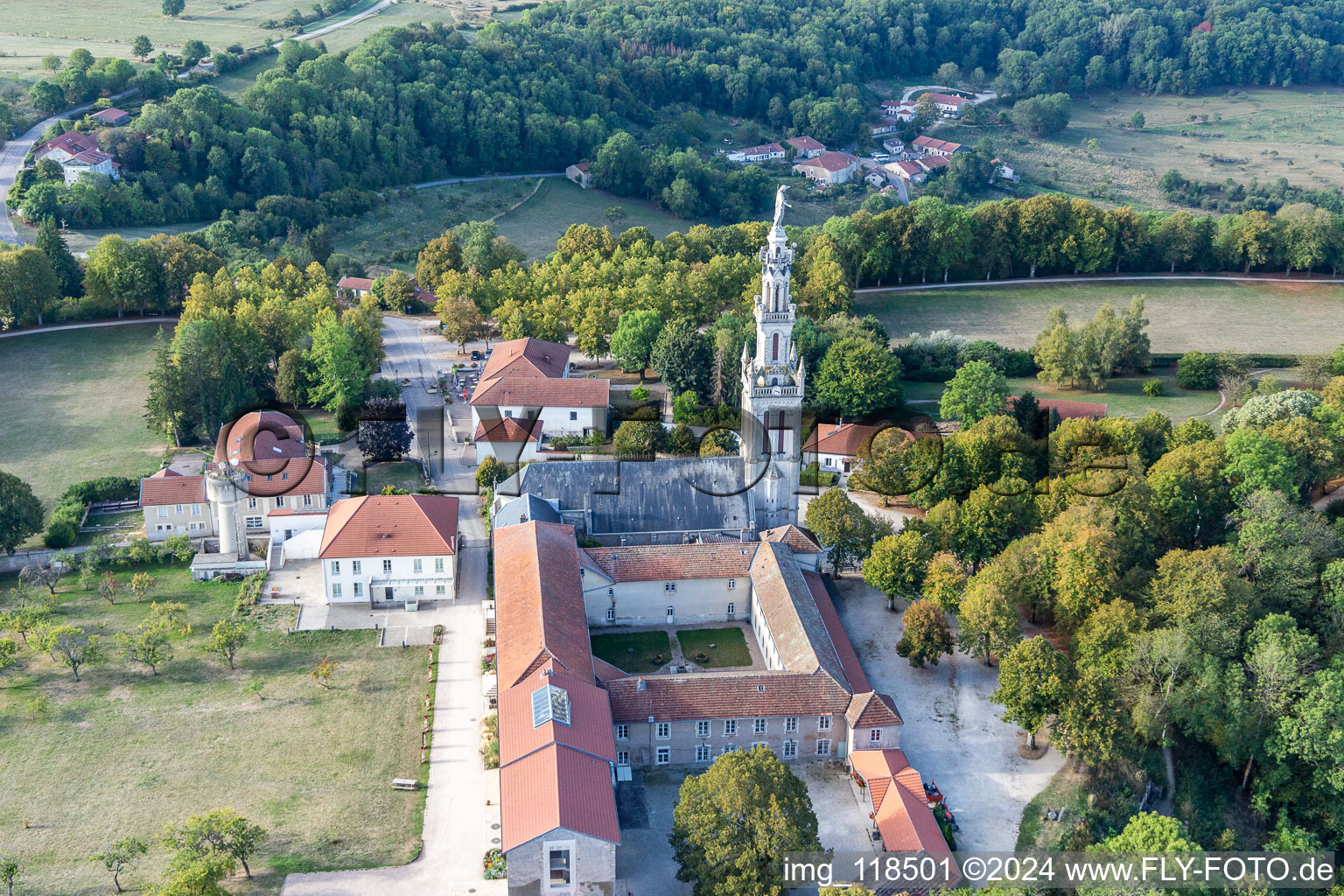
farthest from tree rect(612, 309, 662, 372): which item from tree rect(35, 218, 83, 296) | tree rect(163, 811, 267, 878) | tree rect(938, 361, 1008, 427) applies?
tree rect(163, 811, 267, 878)

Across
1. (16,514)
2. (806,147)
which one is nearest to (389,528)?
(16,514)

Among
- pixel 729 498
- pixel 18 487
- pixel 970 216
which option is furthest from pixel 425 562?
pixel 970 216

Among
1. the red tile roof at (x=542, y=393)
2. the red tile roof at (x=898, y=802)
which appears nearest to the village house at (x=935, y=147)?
the red tile roof at (x=542, y=393)

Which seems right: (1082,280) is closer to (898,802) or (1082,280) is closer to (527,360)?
(527,360)

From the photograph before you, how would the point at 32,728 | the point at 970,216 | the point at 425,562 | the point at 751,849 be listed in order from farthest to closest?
the point at 970,216 < the point at 425,562 < the point at 32,728 < the point at 751,849

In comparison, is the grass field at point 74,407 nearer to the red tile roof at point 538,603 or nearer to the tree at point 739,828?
the red tile roof at point 538,603

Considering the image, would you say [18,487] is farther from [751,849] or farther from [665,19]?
[665,19]
